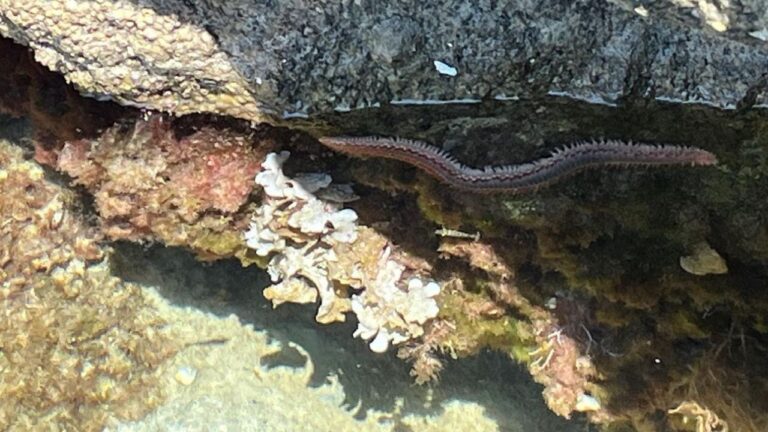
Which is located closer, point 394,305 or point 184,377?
A: point 394,305

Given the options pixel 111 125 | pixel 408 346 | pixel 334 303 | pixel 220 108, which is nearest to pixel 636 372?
pixel 408 346

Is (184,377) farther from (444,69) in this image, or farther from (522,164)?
(444,69)

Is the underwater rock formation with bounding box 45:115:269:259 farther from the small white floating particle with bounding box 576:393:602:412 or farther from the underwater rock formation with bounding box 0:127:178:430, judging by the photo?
the small white floating particle with bounding box 576:393:602:412

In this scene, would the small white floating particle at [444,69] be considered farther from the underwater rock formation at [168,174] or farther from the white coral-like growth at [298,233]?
the underwater rock formation at [168,174]

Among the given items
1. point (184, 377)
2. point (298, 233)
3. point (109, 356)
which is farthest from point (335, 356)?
point (109, 356)

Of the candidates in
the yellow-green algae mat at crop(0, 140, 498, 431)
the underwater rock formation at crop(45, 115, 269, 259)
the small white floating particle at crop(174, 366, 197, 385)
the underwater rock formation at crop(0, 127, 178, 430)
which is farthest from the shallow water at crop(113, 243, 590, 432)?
the underwater rock formation at crop(45, 115, 269, 259)

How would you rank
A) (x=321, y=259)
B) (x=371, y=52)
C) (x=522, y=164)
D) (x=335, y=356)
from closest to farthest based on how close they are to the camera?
1. (x=371, y=52)
2. (x=522, y=164)
3. (x=321, y=259)
4. (x=335, y=356)

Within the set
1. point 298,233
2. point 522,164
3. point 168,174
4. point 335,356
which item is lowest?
point 335,356
